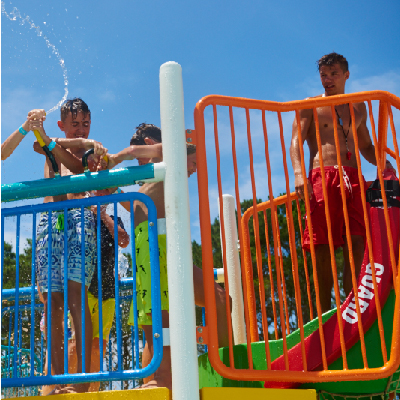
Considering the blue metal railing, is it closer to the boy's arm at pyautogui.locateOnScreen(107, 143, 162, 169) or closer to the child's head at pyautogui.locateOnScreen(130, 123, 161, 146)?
the boy's arm at pyautogui.locateOnScreen(107, 143, 162, 169)

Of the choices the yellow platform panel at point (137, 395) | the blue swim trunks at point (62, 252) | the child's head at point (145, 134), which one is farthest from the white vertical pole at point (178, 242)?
the child's head at point (145, 134)

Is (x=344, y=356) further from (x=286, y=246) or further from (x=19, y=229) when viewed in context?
(x=286, y=246)

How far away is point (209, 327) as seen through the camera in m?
2.29

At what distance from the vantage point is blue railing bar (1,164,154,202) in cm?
241

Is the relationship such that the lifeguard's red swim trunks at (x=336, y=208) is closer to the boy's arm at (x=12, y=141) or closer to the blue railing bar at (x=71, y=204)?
the blue railing bar at (x=71, y=204)

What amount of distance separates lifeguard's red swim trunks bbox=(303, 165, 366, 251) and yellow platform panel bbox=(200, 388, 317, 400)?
54.1 inches

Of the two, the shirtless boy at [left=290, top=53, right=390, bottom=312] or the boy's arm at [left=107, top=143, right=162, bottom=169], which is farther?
the shirtless boy at [left=290, top=53, right=390, bottom=312]

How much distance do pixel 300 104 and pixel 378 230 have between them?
2.50 feet

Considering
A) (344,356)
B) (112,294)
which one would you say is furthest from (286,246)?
(344,356)

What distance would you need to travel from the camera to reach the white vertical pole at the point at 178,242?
216 centimetres

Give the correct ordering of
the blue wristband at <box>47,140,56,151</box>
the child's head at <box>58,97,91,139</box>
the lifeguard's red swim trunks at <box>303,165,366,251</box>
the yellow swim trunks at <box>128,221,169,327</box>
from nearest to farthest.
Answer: the yellow swim trunks at <box>128,221,169,327</box>, the blue wristband at <box>47,140,56,151</box>, the lifeguard's red swim trunks at <box>303,165,366,251</box>, the child's head at <box>58,97,91,139</box>

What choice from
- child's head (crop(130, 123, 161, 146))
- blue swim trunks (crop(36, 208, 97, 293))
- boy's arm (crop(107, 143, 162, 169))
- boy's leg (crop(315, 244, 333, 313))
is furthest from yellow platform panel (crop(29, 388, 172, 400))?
child's head (crop(130, 123, 161, 146))

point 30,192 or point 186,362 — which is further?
point 30,192

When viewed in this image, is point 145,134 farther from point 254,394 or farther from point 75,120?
point 254,394
